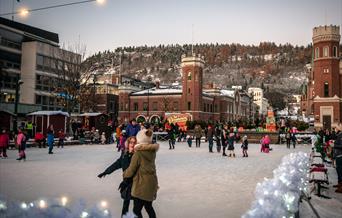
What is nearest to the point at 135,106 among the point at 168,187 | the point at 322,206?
the point at 168,187

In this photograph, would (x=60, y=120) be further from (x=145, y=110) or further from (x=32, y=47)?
(x=145, y=110)

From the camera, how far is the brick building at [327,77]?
43281mm

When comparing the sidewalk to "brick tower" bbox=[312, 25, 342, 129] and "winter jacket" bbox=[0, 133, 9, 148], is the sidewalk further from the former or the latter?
"brick tower" bbox=[312, 25, 342, 129]

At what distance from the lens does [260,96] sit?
158 meters

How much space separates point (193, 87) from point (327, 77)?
26749 mm

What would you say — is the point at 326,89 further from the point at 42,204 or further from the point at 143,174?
the point at 42,204

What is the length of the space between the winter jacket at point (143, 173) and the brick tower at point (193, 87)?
60.4 meters

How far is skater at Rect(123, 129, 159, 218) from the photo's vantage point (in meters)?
4.22

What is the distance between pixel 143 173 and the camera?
4254mm

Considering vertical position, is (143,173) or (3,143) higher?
(143,173)

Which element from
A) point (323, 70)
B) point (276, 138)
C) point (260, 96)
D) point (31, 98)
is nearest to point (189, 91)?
point (323, 70)

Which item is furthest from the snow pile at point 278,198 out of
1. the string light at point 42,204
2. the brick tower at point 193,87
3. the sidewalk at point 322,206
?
the brick tower at point 193,87

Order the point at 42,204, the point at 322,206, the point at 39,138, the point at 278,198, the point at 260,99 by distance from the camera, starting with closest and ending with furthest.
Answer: the point at 42,204, the point at 278,198, the point at 322,206, the point at 39,138, the point at 260,99

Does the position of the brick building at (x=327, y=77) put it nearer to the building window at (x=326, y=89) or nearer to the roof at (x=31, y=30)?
the building window at (x=326, y=89)
